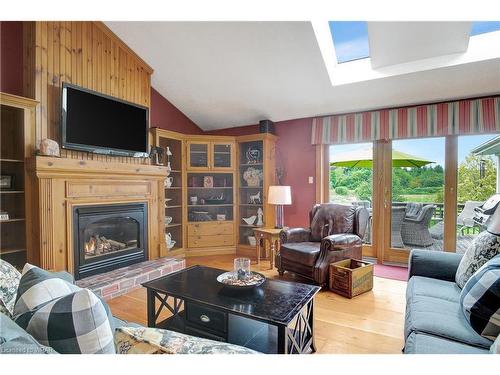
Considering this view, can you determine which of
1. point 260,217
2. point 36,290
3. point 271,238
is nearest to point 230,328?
point 36,290

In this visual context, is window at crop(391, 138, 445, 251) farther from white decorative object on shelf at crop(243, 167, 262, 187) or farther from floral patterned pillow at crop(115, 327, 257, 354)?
floral patterned pillow at crop(115, 327, 257, 354)

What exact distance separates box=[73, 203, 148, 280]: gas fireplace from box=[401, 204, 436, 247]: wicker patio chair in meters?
3.46

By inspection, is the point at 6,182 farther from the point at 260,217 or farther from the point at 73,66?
the point at 260,217

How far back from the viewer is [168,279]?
196 centimetres

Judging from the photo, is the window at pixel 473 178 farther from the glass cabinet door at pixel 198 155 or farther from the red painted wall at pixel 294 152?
the glass cabinet door at pixel 198 155

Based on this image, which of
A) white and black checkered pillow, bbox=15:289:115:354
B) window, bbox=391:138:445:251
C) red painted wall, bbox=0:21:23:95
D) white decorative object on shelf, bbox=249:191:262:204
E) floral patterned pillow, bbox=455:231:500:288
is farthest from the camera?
white decorative object on shelf, bbox=249:191:262:204

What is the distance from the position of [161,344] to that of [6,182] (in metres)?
2.81

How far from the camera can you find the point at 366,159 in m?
3.90

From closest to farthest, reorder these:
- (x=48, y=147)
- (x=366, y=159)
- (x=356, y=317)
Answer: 1. (x=356, y=317)
2. (x=48, y=147)
3. (x=366, y=159)

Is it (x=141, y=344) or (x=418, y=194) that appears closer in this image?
(x=141, y=344)

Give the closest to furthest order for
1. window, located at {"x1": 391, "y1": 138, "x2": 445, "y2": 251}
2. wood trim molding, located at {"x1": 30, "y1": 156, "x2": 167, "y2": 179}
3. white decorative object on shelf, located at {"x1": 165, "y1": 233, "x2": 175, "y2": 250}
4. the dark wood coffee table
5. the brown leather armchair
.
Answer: the dark wood coffee table
wood trim molding, located at {"x1": 30, "y1": 156, "x2": 167, "y2": 179}
the brown leather armchair
window, located at {"x1": 391, "y1": 138, "x2": 445, "y2": 251}
white decorative object on shelf, located at {"x1": 165, "y1": 233, "x2": 175, "y2": 250}

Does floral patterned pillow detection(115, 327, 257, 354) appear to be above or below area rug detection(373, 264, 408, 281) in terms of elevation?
above

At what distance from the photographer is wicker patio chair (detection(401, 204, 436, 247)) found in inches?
141

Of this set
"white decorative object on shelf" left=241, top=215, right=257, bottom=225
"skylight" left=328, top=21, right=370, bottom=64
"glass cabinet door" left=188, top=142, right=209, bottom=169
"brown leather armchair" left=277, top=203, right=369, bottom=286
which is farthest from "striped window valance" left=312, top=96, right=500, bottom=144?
"glass cabinet door" left=188, top=142, right=209, bottom=169
